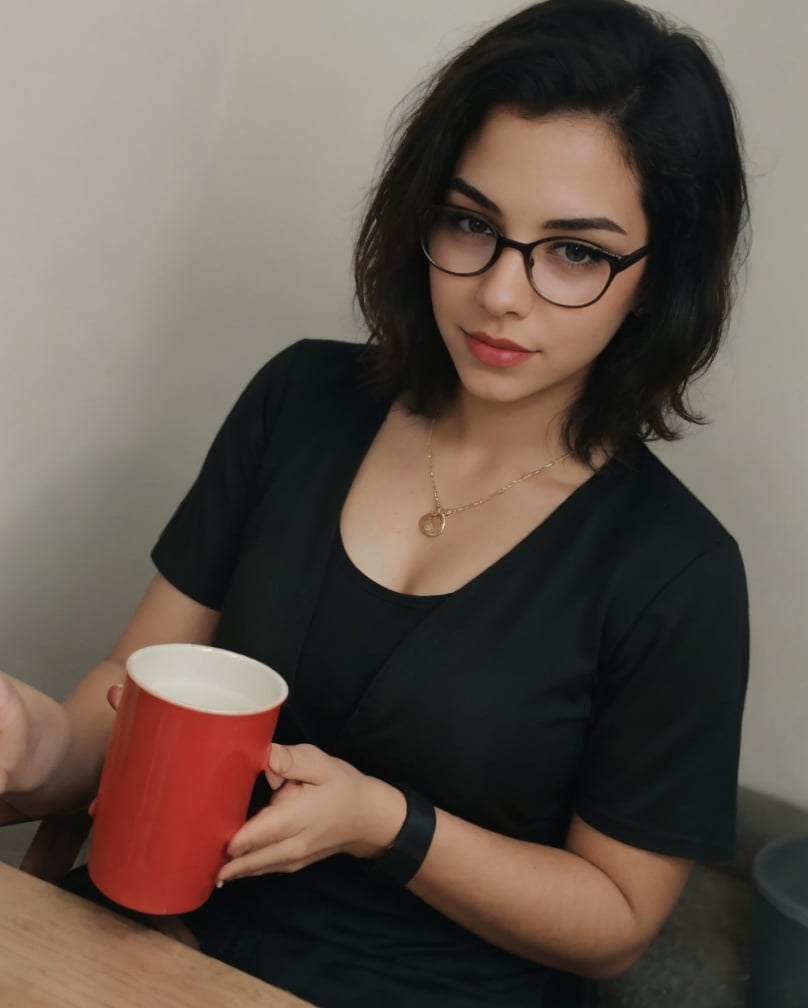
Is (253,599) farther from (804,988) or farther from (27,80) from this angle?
(804,988)

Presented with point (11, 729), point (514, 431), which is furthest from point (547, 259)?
point (11, 729)

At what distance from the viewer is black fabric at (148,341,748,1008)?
107cm

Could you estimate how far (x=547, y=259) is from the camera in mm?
1030

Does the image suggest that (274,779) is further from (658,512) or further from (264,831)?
(658,512)

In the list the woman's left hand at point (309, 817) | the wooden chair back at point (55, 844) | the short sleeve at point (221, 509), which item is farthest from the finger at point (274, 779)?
the short sleeve at point (221, 509)

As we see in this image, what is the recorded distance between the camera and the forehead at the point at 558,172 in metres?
1.00

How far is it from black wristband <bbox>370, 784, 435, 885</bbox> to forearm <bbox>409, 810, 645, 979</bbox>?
18mm

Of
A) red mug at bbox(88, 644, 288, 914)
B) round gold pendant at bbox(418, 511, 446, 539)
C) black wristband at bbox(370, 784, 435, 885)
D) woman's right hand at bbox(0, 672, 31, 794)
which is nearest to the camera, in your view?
red mug at bbox(88, 644, 288, 914)

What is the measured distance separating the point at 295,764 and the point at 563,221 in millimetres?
509

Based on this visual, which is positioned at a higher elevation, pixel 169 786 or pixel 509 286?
pixel 509 286

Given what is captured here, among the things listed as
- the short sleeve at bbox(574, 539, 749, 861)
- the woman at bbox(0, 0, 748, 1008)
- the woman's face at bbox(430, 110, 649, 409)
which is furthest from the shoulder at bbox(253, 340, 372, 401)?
the short sleeve at bbox(574, 539, 749, 861)

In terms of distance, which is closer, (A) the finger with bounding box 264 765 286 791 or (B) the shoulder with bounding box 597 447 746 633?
(A) the finger with bounding box 264 765 286 791

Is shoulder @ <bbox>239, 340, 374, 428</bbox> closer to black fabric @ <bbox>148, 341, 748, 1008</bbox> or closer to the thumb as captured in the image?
black fabric @ <bbox>148, 341, 748, 1008</bbox>

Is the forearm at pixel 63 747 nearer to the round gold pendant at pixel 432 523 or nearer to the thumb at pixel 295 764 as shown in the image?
the thumb at pixel 295 764
